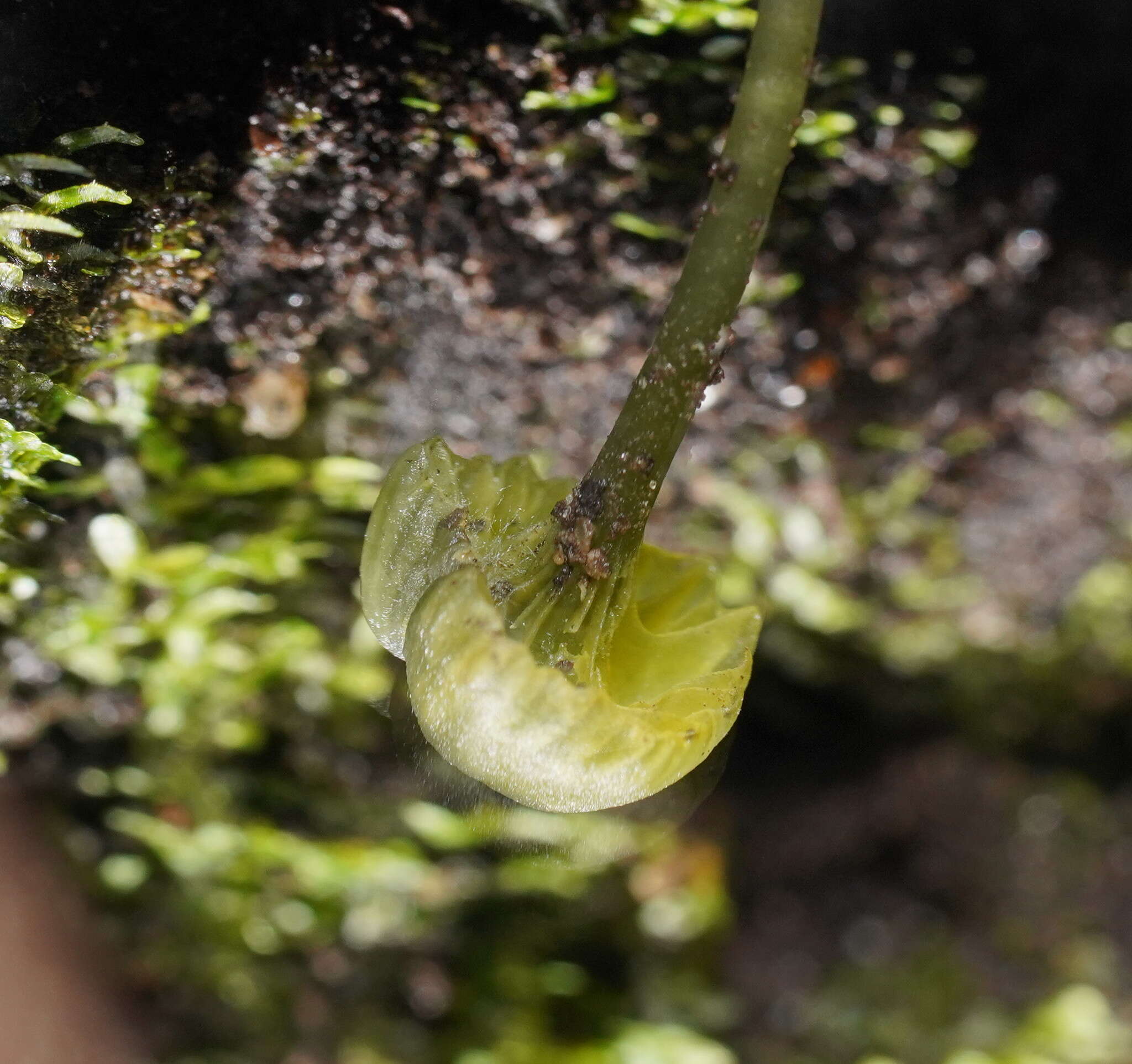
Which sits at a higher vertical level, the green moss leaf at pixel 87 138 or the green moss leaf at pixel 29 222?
the green moss leaf at pixel 87 138

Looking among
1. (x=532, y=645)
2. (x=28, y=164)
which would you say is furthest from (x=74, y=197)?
(x=532, y=645)

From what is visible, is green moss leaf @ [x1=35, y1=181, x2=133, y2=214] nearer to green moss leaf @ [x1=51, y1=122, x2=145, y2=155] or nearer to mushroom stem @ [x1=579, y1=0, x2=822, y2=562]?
→ green moss leaf @ [x1=51, y1=122, x2=145, y2=155]

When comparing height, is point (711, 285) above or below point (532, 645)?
above

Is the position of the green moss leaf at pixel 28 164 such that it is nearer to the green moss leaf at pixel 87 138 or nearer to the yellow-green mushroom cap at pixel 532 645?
the green moss leaf at pixel 87 138

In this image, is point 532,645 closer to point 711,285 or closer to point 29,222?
point 711,285

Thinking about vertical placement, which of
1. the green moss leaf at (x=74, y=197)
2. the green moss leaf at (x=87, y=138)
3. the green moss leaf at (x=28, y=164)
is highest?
the green moss leaf at (x=87, y=138)

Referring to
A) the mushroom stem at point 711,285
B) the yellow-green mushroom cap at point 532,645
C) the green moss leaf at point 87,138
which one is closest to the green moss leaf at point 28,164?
the green moss leaf at point 87,138
